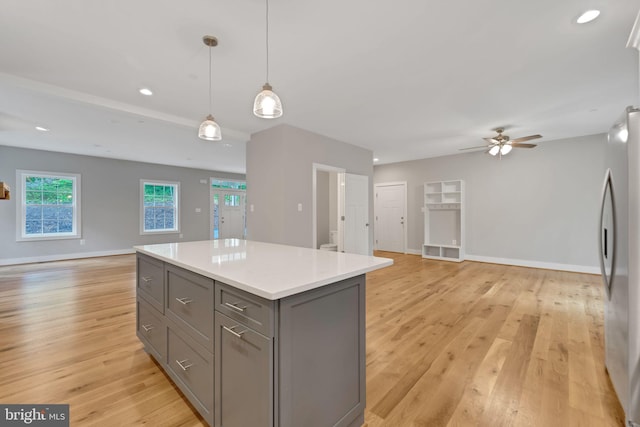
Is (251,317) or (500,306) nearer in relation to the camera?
(251,317)

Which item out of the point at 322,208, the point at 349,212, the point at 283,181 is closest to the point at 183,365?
the point at 283,181

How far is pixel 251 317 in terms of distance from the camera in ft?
3.84

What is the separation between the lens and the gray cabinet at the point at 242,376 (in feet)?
3.65

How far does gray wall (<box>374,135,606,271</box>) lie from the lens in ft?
16.5

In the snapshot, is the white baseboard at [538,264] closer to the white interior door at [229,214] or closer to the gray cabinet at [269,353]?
A: the gray cabinet at [269,353]

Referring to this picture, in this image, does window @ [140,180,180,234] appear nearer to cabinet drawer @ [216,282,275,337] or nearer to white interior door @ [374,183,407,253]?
white interior door @ [374,183,407,253]

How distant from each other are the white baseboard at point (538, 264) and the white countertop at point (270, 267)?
5.68 meters

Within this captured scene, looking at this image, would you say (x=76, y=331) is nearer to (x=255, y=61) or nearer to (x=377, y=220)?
(x=255, y=61)

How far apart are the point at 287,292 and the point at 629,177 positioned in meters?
1.85

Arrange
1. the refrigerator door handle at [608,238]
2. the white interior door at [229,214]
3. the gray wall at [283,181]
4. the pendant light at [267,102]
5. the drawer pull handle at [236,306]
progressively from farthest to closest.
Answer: the white interior door at [229,214] → the gray wall at [283,181] → the pendant light at [267,102] → the refrigerator door handle at [608,238] → the drawer pull handle at [236,306]

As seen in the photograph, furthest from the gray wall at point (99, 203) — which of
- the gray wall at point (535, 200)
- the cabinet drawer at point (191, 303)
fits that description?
the gray wall at point (535, 200)

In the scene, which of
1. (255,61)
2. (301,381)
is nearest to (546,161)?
(255,61)

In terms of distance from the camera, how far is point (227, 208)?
9.64 meters

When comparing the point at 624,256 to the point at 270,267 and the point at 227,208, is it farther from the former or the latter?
the point at 227,208
